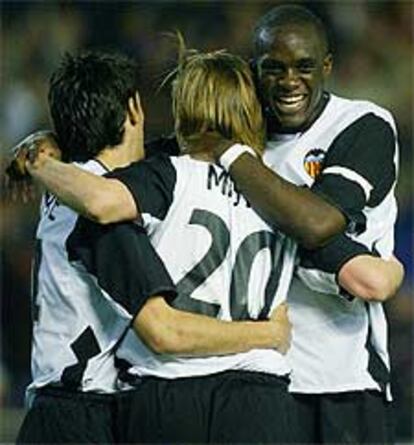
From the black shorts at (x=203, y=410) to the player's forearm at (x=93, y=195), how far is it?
37 cm

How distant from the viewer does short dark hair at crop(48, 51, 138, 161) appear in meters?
3.44

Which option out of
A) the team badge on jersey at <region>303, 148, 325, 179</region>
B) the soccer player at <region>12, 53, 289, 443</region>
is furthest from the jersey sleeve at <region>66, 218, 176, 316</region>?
the team badge on jersey at <region>303, 148, 325, 179</region>

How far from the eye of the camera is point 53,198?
3.48 m

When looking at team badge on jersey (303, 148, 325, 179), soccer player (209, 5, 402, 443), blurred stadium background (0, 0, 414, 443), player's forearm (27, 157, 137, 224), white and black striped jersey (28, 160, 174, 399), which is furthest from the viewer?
blurred stadium background (0, 0, 414, 443)

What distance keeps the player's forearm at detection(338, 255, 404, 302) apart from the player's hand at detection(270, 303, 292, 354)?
14 cm

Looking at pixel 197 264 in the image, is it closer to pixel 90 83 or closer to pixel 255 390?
pixel 255 390

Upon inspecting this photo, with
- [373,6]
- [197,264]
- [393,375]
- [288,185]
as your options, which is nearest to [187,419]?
[197,264]

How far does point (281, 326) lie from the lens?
3373mm

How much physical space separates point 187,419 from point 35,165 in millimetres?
669

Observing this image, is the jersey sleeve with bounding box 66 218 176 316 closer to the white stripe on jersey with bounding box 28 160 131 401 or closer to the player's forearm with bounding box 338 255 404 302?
the white stripe on jersey with bounding box 28 160 131 401

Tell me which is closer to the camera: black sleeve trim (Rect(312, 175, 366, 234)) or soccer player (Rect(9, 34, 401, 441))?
soccer player (Rect(9, 34, 401, 441))

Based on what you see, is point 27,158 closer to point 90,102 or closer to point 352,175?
point 90,102

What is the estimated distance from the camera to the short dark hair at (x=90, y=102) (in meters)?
3.44

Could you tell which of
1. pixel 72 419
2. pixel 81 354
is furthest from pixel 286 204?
pixel 72 419
